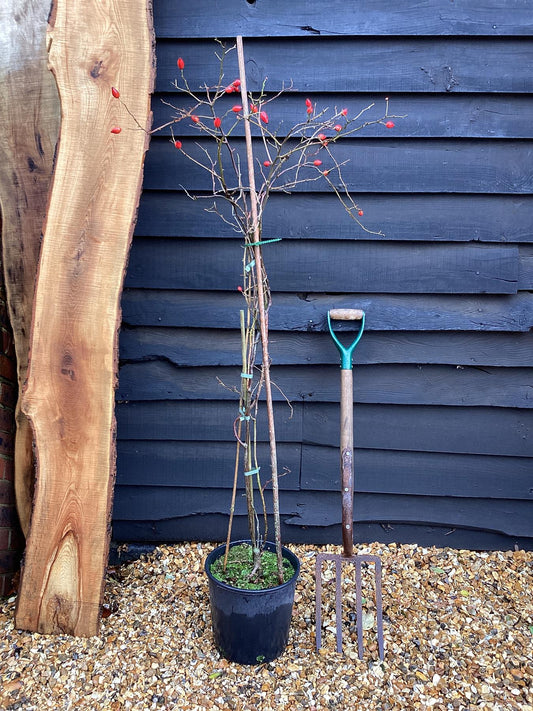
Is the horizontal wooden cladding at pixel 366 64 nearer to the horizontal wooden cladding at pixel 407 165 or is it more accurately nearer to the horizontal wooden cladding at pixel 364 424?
the horizontal wooden cladding at pixel 407 165

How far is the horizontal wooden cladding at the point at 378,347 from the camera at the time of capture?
2262 mm

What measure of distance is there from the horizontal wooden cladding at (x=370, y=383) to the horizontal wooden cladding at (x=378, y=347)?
0.04m

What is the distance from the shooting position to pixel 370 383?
2299 millimetres

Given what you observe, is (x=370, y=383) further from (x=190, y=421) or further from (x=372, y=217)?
(x=190, y=421)

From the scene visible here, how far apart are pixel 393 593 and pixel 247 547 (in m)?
0.65

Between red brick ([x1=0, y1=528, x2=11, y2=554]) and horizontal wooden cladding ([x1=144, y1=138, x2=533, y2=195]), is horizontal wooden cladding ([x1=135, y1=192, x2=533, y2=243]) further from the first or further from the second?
red brick ([x1=0, y1=528, x2=11, y2=554])

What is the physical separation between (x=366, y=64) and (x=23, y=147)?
1.40 meters

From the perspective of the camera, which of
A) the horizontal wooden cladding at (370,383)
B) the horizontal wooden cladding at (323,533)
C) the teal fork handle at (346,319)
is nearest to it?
the teal fork handle at (346,319)

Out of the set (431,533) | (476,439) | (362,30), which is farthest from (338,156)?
(431,533)

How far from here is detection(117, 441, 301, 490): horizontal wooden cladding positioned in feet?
7.72

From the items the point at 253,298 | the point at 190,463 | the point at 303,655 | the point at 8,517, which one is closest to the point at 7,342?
the point at 8,517

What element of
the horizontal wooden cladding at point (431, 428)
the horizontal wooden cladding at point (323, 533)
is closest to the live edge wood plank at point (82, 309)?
the horizontal wooden cladding at point (323, 533)

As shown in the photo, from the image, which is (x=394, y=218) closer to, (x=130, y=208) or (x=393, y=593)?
(x=130, y=208)

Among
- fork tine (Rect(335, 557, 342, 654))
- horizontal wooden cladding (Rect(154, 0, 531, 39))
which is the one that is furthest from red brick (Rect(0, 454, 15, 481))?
→ horizontal wooden cladding (Rect(154, 0, 531, 39))
